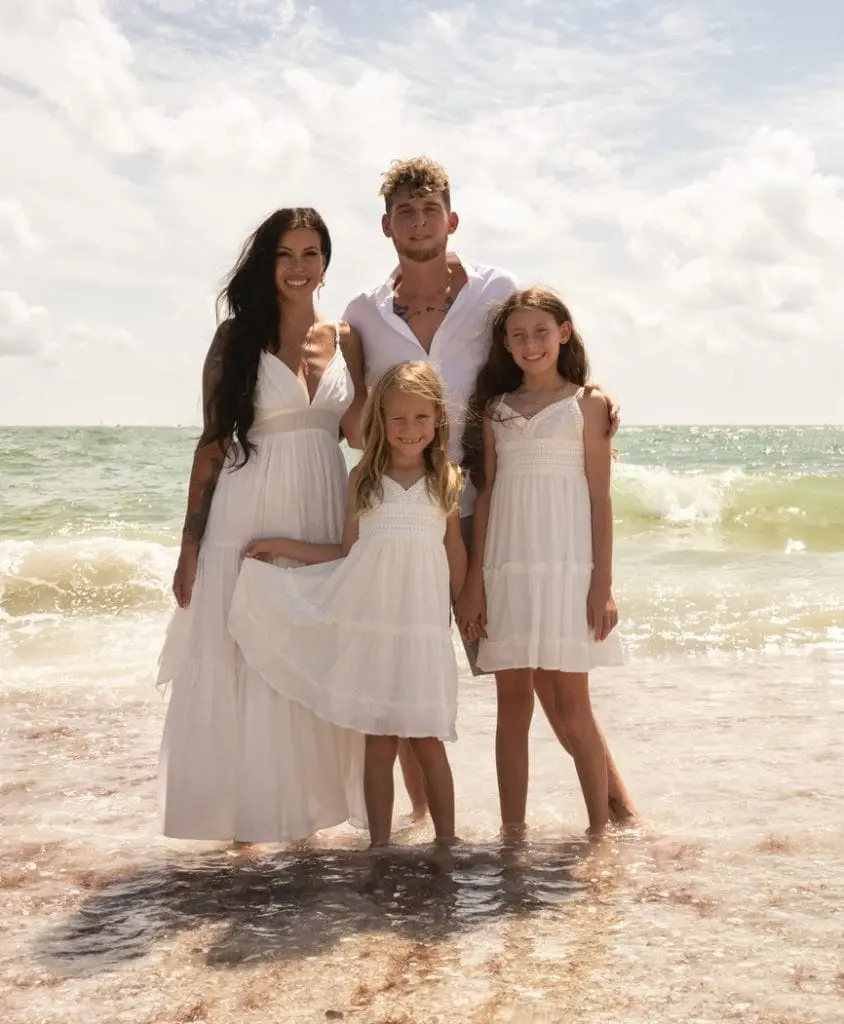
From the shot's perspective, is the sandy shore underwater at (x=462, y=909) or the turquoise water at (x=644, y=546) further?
the turquoise water at (x=644, y=546)

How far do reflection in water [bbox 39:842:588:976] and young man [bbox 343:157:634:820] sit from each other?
2.40 feet

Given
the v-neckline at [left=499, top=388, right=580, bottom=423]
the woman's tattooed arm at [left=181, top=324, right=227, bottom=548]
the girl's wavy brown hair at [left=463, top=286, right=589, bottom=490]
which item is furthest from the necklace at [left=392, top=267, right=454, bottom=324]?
the woman's tattooed arm at [left=181, top=324, right=227, bottom=548]

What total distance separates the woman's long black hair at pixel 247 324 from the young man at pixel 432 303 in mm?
360

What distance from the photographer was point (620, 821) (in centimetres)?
437

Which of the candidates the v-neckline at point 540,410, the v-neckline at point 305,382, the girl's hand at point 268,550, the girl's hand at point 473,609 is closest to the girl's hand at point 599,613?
the girl's hand at point 473,609

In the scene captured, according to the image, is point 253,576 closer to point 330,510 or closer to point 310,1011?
point 330,510

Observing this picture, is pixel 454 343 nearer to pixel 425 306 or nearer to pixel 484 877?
pixel 425 306

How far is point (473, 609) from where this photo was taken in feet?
13.4

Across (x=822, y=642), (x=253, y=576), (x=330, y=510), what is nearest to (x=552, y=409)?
(x=330, y=510)

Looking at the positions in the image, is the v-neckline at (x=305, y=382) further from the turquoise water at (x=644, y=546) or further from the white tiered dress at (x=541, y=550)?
the turquoise water at (x=644, y=546)

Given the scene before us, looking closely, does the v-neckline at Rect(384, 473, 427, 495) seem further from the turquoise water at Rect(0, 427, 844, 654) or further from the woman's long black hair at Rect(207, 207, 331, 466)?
the turquoise water at Rect(0, 427, 844, 654)

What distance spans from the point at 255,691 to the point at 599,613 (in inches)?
47.1

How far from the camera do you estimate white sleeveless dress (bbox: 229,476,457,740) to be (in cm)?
385

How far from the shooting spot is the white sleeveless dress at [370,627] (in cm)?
385
